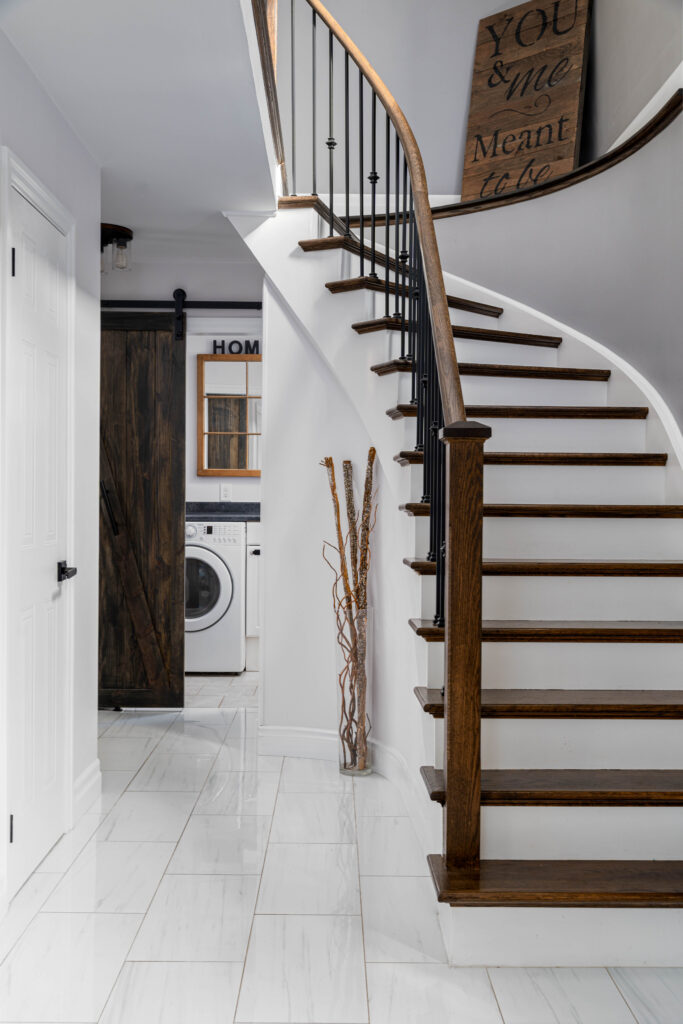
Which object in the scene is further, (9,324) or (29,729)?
(29,729)

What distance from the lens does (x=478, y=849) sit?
1960mm

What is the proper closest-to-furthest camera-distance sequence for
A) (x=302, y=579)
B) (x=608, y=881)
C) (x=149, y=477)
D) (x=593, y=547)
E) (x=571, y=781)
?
(x=608, y=881) < (x=571, y=781) < (x=593, y=547) < (x=302, y=579) < (x=149, y=477)

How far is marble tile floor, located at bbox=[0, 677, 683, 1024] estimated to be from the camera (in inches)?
70.4

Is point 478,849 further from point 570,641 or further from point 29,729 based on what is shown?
point 29,729

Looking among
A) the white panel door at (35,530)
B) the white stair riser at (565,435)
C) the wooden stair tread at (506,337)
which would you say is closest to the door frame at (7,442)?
the white panel door at (35,530)

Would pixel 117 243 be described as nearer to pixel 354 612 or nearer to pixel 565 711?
pixel 354 612

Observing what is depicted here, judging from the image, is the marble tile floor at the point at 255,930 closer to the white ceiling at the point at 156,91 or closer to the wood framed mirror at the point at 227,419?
the white ceiling at the point at 156,91

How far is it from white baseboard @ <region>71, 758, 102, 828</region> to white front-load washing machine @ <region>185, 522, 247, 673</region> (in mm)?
1998

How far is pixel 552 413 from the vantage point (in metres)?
3.08

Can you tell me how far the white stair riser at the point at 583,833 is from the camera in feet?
6.66

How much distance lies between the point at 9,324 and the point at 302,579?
6.13 ft

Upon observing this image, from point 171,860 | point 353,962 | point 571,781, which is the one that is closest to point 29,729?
point 171,860

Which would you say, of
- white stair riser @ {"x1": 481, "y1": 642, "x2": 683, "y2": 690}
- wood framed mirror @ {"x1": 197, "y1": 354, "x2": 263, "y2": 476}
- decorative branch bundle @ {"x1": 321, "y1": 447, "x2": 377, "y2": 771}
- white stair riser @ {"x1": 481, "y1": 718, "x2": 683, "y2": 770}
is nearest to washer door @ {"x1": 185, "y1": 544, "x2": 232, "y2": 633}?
wood framed mirror @ {"x1": 197, "y1": 354, "x2": 263, "y2": 476}

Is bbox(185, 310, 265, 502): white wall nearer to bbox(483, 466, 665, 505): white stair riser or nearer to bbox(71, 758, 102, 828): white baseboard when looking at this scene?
bbox(71, 758, 102, 828): white baseboard
